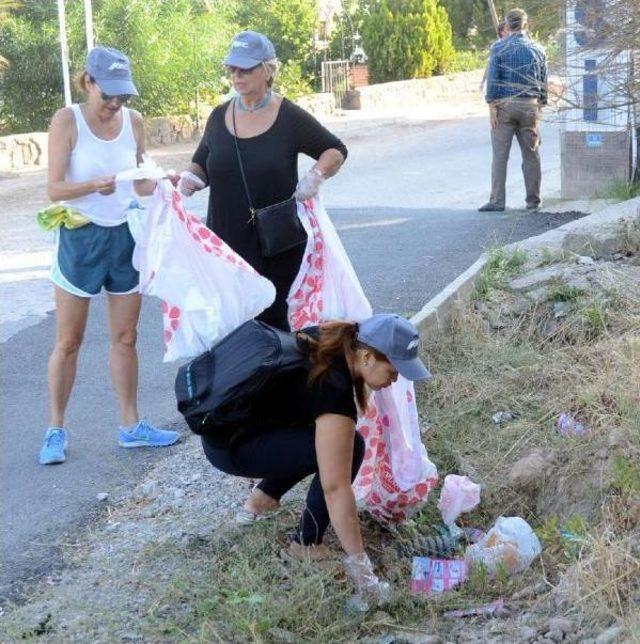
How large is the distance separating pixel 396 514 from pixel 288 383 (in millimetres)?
836

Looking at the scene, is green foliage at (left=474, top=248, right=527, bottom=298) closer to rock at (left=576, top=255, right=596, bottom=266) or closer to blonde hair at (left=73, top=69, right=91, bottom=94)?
rock at (left=576, top=255, right=596, bottom=266)

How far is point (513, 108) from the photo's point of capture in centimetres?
1113

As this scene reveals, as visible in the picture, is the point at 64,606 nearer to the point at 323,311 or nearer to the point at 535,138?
the point at 323,311

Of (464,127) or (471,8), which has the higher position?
(471,8)

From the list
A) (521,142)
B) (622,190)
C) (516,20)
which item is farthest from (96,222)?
(622,190)

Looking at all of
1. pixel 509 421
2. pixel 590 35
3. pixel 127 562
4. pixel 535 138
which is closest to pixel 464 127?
pixel 535 138

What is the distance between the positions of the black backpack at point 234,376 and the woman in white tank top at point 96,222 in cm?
128

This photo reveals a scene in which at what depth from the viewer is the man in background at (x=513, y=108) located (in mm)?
10742

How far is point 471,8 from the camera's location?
102 ft

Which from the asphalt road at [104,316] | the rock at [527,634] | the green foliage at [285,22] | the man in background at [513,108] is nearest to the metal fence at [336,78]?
the green foliage at [285,22]

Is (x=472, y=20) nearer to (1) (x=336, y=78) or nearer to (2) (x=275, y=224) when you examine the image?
(1) (x=336, y=78)

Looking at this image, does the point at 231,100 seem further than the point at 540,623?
Yes

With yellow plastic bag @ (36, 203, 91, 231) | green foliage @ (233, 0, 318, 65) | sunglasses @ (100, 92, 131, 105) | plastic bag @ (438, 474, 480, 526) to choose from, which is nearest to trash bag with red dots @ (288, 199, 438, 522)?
plastic bag @ (438, 474, 480, 526)

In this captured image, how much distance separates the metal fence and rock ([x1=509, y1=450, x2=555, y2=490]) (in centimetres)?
2072
